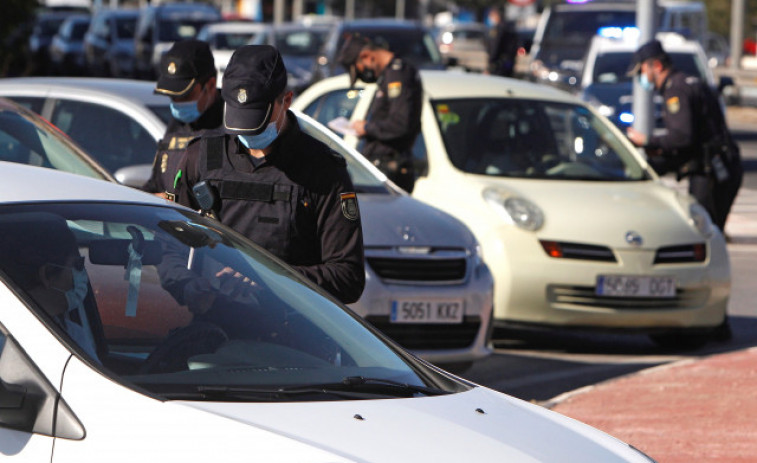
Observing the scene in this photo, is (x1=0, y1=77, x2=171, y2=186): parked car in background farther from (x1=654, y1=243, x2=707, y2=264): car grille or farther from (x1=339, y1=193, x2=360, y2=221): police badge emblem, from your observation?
(x1=339, y1=193, x2=360, y2=221): police badge emblem

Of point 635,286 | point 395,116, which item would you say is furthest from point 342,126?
point 635,286

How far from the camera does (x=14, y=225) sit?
363cm

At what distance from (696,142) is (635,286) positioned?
2131 millimetres

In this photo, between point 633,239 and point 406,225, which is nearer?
point 406,225

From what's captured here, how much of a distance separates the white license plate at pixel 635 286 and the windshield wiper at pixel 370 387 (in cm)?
494

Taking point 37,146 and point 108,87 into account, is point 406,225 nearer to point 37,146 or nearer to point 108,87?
point 37,146

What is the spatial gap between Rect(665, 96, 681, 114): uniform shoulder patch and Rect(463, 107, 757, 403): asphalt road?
1.46 metres

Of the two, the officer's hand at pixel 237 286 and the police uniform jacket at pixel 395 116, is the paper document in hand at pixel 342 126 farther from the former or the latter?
the officer's hand at pixel 237 286

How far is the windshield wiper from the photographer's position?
362 centimetres

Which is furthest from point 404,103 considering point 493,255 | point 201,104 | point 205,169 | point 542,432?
point 542,432

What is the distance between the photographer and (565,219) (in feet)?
28.9

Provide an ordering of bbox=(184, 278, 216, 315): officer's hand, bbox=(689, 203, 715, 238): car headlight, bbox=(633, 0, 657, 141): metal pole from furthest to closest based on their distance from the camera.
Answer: bbox=(633, 0, 657, 141): metal pole → bbox=(689, 203, 715, 238): car headlight → bbox=(184, 278, 216, 315): officer's hand

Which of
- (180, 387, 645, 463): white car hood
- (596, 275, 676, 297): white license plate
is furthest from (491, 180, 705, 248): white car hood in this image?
(180, 387, 645, 463): white car hood

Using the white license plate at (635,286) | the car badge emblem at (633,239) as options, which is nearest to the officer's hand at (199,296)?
the white license plate at (635,286)
